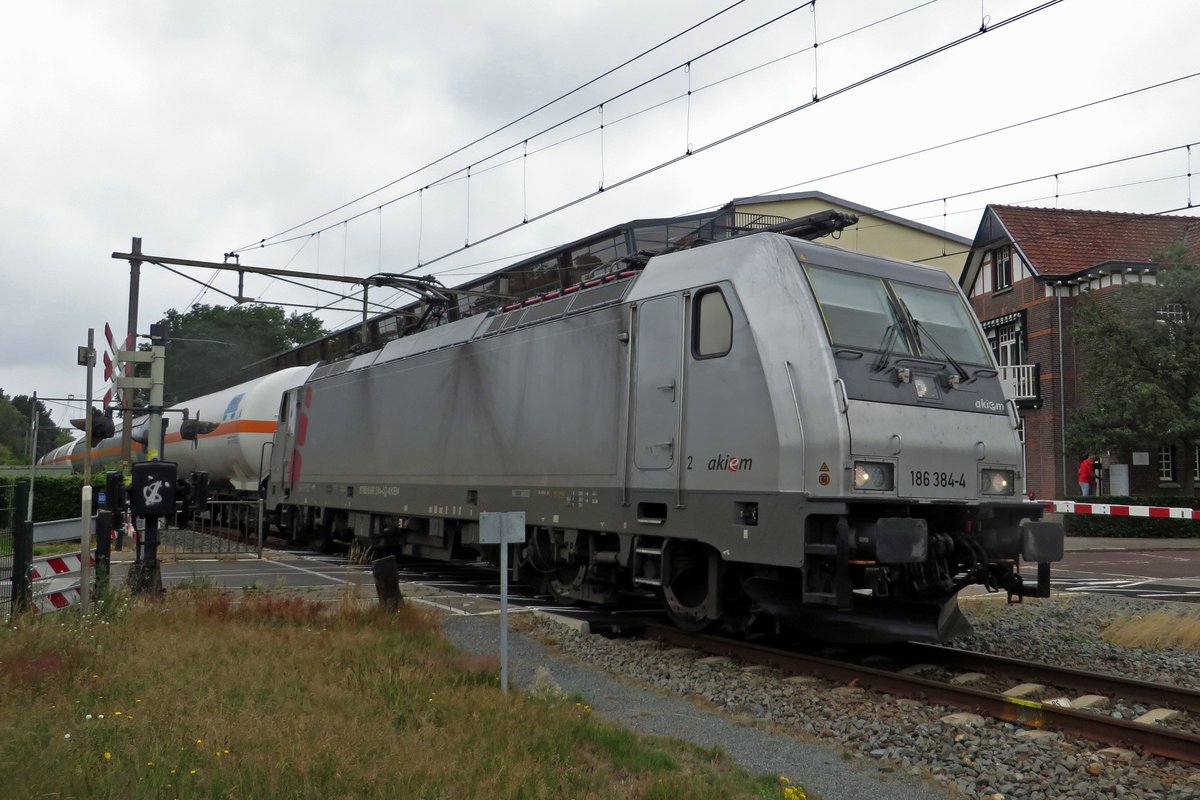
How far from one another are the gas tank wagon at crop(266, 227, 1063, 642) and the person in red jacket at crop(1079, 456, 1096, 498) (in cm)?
2236

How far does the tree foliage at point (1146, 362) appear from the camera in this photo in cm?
2722

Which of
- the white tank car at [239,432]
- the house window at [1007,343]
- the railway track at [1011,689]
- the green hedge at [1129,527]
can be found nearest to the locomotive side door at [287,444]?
the white tank car at [239,432]

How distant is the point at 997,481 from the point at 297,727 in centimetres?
602

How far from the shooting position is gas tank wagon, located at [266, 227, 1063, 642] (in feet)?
24.9

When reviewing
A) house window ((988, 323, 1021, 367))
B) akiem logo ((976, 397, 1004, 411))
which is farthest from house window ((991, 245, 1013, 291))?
akiem logo ((976, 397, 1004, 411))

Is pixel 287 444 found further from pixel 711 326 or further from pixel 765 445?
pixel 765 445

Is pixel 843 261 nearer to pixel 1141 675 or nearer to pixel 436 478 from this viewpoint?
pixel 1141 675

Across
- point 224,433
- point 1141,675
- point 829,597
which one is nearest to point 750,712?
point 829,597

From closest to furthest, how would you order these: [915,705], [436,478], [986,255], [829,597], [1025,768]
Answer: [1025,768] → [915,705] → [829,597] → [436,478] → [986,255]

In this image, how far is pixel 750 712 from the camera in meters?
6.94

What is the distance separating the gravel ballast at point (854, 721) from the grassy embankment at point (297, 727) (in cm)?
56

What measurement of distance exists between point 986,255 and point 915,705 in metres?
32.0

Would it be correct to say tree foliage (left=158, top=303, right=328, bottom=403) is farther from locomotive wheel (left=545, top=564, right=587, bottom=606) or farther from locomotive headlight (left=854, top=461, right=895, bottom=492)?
locomotive headlight (left=854, top=461, right=895, bottom=492)

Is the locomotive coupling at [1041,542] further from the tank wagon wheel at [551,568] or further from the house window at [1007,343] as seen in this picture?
the house window at [1007,343]
